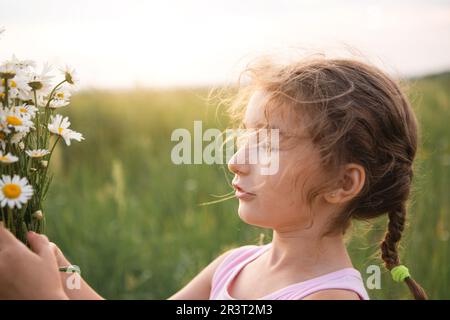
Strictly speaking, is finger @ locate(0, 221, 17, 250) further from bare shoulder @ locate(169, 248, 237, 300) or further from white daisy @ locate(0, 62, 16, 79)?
bare shoulder @ locate(169, 248, 237, 300)

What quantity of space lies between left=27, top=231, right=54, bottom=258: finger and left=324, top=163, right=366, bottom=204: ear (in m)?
0.56

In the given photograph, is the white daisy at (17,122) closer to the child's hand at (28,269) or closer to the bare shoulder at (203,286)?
the child's hand at (28,269)

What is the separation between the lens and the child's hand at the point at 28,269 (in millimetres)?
1057

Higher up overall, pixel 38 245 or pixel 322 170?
pixel 322 170

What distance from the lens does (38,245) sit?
1101mm

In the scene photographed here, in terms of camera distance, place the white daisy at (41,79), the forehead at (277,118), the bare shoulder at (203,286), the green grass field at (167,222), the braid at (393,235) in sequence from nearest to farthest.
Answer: the white daisy at (41,79), the forehead at (277,118), the braid at (393,235), the bare shoulder at (203,286), the green grass field at (167,222)

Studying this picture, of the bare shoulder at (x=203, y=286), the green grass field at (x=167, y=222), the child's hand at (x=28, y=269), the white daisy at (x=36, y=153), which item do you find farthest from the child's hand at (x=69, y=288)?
the green grass field at (x=167, y=222)

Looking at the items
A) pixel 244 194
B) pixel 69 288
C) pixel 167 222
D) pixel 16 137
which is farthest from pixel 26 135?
pixel 167 222

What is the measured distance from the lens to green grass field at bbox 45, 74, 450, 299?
8.13ft

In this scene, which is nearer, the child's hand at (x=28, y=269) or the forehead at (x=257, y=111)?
the child's hand at (x=28, y=269)

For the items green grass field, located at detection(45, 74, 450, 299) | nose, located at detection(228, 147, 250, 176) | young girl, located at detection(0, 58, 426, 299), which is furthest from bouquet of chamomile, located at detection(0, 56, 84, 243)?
green grass field, located at detection(45, 74, 450, 299)

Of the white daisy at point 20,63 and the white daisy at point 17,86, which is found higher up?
the white daisy at point 20,63

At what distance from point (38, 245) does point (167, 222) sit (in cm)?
182

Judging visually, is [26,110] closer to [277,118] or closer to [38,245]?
[38,245]
